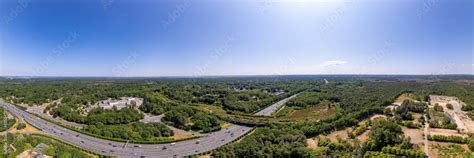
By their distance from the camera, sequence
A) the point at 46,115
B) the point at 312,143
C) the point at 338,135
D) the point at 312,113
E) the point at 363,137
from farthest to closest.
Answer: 1. the point at 312,113
2. the point at 46,115
3. the point at 338,135
4. the point at 363,137
5. the point at 312,143

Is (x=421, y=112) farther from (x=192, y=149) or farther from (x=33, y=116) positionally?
(x=33, y=116)

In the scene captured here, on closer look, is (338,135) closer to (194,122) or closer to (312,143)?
(312,143)

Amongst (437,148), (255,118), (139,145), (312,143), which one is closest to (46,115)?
(139,145)

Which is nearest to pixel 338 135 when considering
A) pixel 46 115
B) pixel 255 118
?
pixel 255 118

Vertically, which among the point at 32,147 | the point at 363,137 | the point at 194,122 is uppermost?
the point at 32,147

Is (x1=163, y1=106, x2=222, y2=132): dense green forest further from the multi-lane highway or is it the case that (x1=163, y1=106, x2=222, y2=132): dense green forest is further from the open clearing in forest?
the open clearing in forest

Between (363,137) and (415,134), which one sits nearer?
(363,137)

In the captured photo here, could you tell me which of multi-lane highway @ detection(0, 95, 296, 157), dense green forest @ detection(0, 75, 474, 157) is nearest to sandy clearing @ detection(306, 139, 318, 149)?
A: dense green forest @ detection(0, 75, 474, 157)

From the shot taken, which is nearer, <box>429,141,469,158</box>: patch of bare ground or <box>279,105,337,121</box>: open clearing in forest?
<box>429,141,469,158</box>: patch of bare ground

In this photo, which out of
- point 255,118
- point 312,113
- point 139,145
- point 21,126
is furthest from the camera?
point 312,113

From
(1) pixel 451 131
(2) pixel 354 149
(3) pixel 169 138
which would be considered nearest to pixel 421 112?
(1) pixel 451 131

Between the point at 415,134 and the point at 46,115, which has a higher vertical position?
the point at 46,115
